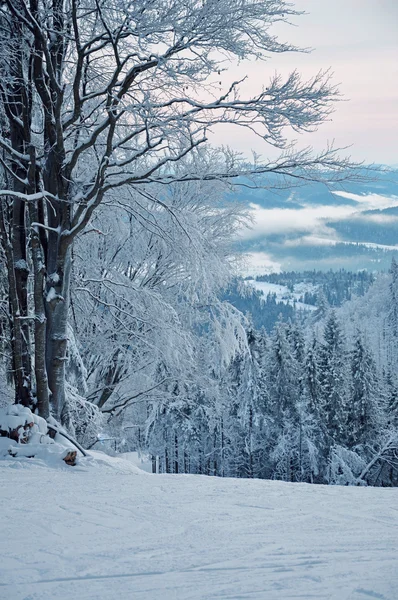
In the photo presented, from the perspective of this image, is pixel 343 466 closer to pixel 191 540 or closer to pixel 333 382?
pixel 333 382

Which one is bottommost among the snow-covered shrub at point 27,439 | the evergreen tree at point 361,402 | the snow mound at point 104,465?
the evergreen tree at point 361,402

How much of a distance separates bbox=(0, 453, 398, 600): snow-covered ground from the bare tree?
263cm

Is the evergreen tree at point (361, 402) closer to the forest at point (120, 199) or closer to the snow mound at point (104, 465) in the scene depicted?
the forest at point (120, 199)

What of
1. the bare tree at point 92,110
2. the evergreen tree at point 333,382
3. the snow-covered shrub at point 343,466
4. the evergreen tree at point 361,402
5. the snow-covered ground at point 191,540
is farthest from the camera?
the evergreen tree at point 333,382

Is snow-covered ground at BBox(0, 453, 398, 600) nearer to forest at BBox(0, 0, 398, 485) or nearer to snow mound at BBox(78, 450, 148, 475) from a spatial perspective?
snow mound at BBox(78, 450, 148, 475)

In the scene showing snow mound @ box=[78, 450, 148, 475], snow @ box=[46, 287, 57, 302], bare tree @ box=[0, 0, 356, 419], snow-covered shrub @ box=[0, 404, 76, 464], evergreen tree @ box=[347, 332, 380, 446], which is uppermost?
bare tree @ box=[0, 0, 356, 419]

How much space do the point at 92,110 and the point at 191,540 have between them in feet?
18.0

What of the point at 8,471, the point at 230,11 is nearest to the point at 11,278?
the point at 8,471

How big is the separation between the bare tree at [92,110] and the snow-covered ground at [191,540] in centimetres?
263

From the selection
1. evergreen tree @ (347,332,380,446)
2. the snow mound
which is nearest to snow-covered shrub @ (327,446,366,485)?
evergreen tree @ (347,332,380,446)

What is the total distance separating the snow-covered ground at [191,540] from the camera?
2662mm

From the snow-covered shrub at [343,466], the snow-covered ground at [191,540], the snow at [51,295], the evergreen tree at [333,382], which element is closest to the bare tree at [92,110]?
the snow at [51,295]

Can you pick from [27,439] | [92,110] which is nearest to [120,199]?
[92,110]

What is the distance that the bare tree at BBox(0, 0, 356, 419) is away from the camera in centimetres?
589
